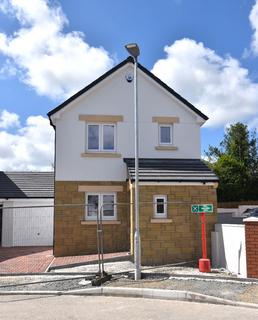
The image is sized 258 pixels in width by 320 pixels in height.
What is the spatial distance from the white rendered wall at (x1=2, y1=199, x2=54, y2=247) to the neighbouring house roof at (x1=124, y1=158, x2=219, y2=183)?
6607 mm

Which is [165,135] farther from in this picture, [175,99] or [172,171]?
[172,171]

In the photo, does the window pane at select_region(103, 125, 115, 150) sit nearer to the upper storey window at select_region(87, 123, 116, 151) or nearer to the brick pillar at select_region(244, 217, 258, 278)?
the upper storey window at select_region(87, 123, 116, 151)

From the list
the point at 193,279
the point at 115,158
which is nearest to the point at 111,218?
the point at 115,158

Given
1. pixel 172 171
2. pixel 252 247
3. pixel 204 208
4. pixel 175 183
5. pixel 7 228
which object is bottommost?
pixel 252 247

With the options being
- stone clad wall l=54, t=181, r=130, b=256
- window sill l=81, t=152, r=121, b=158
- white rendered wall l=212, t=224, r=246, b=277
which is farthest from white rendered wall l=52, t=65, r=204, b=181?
white rendered wall l=212, t=224, r=246, b=277

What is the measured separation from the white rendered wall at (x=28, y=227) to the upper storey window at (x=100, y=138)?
588 cm

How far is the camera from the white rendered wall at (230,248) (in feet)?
38.5

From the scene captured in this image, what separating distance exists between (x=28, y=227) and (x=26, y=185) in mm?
3234

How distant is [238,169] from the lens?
33812mm

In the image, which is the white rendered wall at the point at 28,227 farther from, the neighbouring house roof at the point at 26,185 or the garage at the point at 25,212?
the neighbouring house roof at the point at 26,185

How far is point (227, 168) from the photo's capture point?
33.3 m

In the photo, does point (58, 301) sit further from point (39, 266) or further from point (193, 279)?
point (39, 266)

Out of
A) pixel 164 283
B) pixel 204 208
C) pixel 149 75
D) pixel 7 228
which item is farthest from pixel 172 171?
pixel 7 228

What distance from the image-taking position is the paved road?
7652 mm
